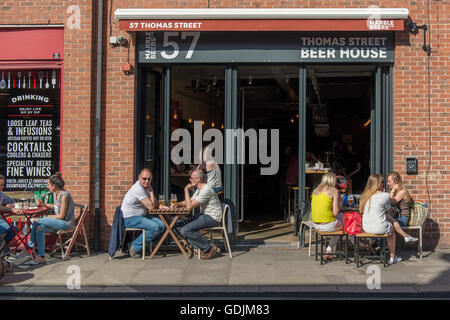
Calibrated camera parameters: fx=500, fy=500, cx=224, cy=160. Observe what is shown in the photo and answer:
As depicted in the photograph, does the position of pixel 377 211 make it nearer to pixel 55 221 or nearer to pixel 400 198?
pixel 400 198

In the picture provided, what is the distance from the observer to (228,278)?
6.50m

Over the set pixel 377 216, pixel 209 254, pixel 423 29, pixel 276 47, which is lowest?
pixel 209 254

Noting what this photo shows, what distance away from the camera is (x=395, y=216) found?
7812mm

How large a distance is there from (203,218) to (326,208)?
6.05 feet

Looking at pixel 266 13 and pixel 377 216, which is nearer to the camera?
pixel 377 216

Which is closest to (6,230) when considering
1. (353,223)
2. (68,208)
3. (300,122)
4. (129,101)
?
(68,208)

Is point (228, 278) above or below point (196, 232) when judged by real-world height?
below

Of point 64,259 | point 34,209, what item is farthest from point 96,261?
point 34,209

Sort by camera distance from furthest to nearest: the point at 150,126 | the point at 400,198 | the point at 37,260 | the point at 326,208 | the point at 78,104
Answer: the point at 150,126 < the point at 78,104 < the point at 400,198 < the point at 37,260 < the point at 326,208

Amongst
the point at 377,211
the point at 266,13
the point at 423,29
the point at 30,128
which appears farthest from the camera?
the point at 30,128

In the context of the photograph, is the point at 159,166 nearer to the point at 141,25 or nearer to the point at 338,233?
the point at 141,25

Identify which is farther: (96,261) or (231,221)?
(231,221)

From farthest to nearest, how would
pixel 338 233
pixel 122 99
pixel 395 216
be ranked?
pixel 122 99 → pixel 395 216 → pixel 338 233

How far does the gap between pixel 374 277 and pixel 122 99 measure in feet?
16.0
